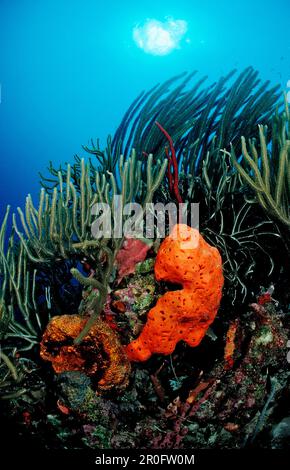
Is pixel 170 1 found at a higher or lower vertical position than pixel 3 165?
higher

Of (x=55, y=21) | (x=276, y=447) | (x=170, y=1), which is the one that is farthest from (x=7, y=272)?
(x=55, y=21)

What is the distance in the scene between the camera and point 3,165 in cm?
6406

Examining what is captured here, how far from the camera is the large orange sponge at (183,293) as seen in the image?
1.98 metres

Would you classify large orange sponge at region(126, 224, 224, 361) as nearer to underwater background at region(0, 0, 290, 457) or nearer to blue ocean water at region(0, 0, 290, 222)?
underwater background at region(0, 0, 290, 457)

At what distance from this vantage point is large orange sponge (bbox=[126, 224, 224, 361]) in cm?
198

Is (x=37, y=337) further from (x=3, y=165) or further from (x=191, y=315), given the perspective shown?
(x=3, y=165)

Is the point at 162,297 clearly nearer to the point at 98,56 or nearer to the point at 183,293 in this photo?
the point at 183,293

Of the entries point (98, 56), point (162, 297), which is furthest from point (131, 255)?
point (98, 56)

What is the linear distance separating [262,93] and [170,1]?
122 ft

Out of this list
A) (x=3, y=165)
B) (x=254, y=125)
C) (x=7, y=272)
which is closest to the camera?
(x=7, y=272)

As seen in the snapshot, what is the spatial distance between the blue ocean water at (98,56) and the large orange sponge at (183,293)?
28.7 metres

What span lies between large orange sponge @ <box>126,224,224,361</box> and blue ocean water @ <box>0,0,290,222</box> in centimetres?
2875

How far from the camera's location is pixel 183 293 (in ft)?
6.80

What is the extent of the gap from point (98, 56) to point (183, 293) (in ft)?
160
